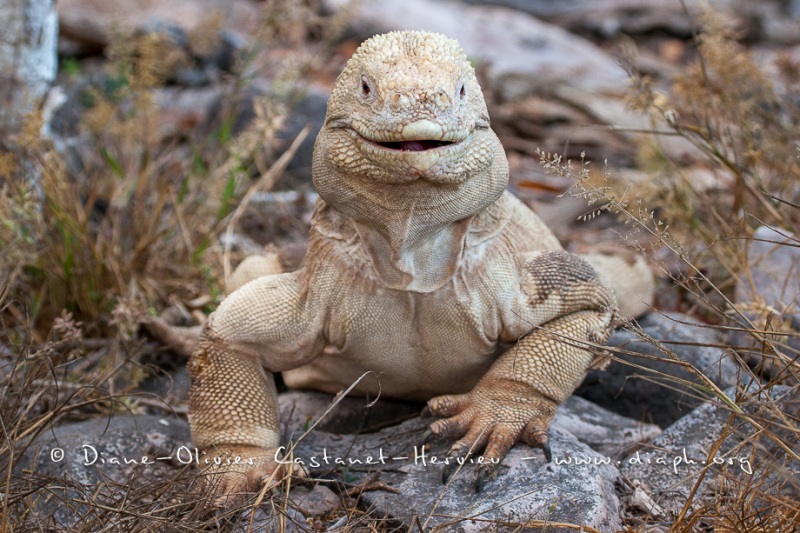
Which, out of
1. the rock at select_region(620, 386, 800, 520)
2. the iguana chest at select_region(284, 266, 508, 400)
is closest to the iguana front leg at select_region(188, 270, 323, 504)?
the iguana chest at select_region(284, 266, 508, 400)

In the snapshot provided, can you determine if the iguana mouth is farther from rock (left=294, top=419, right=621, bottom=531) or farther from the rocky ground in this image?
rock (left=294, top=419, right=621, bottom=531)

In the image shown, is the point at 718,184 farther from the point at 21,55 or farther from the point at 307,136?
the point at 21,55

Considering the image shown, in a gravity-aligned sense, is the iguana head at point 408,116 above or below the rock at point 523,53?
above

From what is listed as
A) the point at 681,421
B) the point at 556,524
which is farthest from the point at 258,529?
the point at 681,421

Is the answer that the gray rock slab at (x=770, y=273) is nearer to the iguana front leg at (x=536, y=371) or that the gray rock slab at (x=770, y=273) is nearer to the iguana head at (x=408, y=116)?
the iguana front leg at (x=536, y=371)

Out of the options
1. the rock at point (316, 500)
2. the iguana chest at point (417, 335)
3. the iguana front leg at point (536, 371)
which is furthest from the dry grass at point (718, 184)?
the rock at point (316, 500)

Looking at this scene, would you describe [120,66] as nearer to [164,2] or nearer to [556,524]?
[556,524]

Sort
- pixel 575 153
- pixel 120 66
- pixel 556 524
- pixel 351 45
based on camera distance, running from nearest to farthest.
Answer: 1. pixel 556 524
2. pixel 120 66
3. pixel 575 153
4. pixel 351 45
